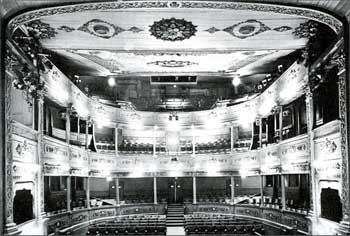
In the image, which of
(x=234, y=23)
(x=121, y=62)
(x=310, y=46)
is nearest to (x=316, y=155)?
(x=310, y=46)

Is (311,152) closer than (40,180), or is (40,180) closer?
(40,180)

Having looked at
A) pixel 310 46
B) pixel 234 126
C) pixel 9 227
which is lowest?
pixel 9 227

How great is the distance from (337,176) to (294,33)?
3.88 meters

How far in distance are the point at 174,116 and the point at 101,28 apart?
39.8 feet

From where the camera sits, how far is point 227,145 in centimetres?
2311

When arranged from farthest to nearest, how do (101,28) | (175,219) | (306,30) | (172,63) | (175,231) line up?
(175,219) → (175,231) → (172,63) → (306,30) → (101,28)

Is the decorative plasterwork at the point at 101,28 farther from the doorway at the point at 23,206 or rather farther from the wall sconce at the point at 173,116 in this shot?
the wall sconce at the point at 173,116

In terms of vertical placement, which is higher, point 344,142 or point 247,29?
point 247,29

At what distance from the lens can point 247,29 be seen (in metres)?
10.9

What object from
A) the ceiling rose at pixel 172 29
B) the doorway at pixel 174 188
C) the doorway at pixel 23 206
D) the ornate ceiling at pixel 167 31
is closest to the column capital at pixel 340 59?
the ornate ceiling at pixel 167 31

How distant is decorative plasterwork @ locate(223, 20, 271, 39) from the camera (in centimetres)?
1048

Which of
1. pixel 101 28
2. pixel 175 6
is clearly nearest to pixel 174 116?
pixel 101 28

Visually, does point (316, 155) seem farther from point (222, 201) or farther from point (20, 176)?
point (222, 201)

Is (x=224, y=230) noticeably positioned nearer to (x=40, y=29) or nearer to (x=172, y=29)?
(x=172, y=29)
